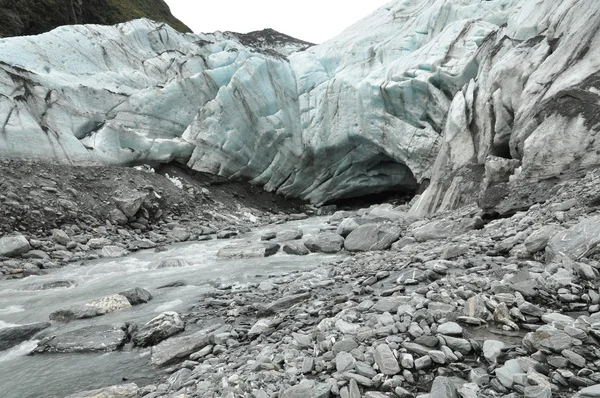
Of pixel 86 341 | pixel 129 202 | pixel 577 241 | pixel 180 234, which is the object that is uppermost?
pixel 129 202

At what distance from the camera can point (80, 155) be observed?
17.1m

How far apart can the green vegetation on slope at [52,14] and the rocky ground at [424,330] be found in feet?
109

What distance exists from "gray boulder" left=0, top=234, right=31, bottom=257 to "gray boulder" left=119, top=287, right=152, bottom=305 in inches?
245

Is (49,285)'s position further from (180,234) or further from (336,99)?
(336,99)

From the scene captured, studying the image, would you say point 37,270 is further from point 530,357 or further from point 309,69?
point 309,69

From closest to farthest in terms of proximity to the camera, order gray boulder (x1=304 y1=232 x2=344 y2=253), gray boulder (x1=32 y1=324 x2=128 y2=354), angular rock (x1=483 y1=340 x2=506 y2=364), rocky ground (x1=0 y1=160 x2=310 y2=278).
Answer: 1. angular rock (x1=483 y1=340 x2=506 y2=364)
2. gray boulder (x1=32 y1=324 x2=128 y2=354)
3. gray boulder (x1=304 y1=232 x2=344 y2=253)
4. rocky ground (x1=0 y1=160 x2=310 y2=278)

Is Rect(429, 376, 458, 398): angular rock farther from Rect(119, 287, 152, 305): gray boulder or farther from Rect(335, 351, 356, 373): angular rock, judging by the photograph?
Rect(119, 287, 152, 305): gray boulder

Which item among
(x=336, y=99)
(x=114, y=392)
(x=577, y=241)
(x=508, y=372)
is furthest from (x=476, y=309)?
(x=336, y=99)

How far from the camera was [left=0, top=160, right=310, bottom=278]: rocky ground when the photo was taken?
38.0 ft

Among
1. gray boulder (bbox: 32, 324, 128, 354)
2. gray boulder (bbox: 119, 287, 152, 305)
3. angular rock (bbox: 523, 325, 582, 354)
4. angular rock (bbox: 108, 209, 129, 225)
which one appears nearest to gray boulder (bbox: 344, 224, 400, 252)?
gray boulder (bbox: 119, 287, 152, 305)

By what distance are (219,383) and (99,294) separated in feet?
18.2

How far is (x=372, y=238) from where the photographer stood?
9.77 m

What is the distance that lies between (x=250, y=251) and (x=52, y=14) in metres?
33.6

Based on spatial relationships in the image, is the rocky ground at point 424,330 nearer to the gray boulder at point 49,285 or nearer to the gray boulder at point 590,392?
the gray boulder at point 590,392
